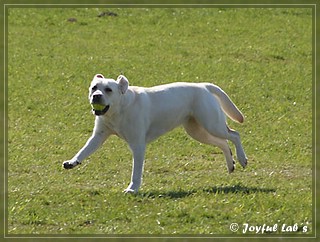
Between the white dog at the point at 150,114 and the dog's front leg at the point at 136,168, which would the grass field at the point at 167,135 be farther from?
the white dog at the point at 150,114

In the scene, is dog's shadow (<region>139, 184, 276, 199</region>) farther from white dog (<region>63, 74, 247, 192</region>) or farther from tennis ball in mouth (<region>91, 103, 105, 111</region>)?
tennis ball in mouth (<region>91, 103, 105, 111</region>)

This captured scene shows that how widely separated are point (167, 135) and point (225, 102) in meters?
3.26

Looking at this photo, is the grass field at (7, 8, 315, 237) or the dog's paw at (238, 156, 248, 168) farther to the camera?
the dog's paw at (238, 156, 248, 168)

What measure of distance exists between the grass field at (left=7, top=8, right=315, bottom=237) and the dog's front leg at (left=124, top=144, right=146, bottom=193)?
0.14 metres

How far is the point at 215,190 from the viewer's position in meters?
11.2

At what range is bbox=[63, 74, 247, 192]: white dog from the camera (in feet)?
36.8

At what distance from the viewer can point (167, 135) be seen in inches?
616

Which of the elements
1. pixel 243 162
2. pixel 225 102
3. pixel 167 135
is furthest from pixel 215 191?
pixel 167 135

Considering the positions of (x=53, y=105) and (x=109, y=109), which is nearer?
(x=109, y=109)

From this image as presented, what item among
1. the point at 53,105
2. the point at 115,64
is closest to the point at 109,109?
the point at 53,105

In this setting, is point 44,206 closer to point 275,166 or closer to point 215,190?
point 215,190

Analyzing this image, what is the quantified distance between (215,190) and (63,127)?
5699mm

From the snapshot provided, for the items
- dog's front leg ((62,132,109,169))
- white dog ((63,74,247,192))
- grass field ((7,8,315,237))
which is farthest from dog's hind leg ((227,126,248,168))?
Answer: dog's front leg ((62,132,109,169))

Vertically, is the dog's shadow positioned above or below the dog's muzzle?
below
